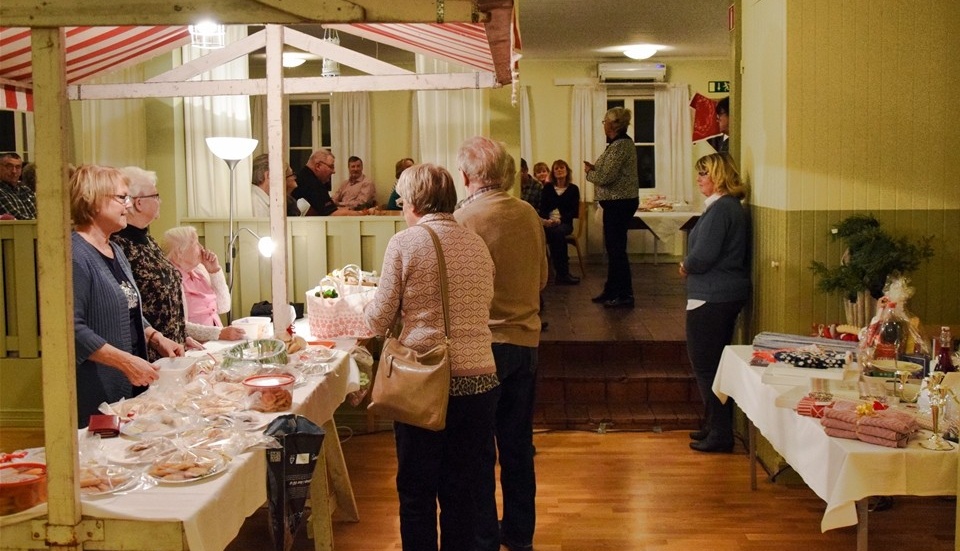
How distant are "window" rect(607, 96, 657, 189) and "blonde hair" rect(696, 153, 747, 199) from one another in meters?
8.39

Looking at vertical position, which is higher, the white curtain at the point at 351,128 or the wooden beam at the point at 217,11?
the white curtain at the point at 351,128

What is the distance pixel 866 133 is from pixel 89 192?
11.8 feet

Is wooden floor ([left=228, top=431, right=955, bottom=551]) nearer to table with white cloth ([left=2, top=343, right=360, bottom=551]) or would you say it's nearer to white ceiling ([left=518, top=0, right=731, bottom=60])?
table with white cloth ([left=2, top=343, right=360, bottom=551])

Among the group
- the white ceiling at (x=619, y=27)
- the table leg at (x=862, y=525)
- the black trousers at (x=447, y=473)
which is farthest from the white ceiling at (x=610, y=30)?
the table leg at (x=862, y=525)

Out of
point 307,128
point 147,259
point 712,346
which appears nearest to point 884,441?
point 712,346

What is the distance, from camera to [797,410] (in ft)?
11.6

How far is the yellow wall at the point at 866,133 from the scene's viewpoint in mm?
4902

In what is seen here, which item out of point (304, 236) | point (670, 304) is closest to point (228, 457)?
point (304, 236)

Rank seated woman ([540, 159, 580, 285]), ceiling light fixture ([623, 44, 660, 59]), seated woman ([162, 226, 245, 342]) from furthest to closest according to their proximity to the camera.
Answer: ceiling light fixture ([623, 44, 660, 59])
seated woman ([540, 159, 580, 285])
seated woman ([162, 226, 245, 342])

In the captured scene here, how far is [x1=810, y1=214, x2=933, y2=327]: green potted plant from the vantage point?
468 centimetres

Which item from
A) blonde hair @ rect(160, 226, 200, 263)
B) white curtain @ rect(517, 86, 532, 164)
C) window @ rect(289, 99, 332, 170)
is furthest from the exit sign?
blonde hair @ rect(160, 226, 200, 263)

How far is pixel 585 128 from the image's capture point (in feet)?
45.1

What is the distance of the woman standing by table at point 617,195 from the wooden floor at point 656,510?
3117 mm

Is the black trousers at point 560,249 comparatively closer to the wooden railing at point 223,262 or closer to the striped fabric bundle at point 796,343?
the wooden railing at point 223,262
